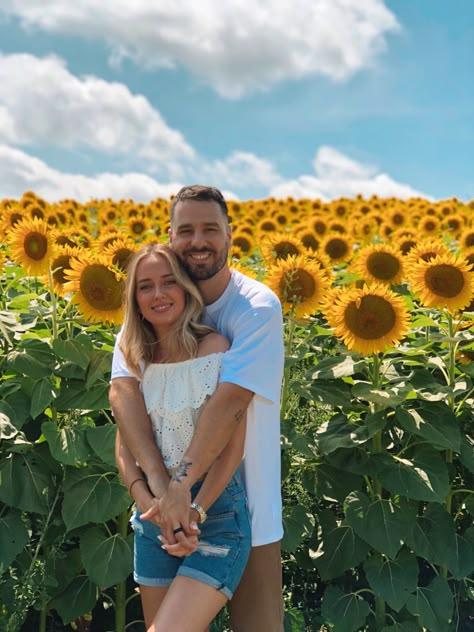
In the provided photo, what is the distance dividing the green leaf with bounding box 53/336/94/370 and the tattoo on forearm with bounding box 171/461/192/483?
1242 mm

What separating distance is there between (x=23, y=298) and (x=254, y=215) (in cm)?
1033

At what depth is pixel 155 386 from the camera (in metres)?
3.21

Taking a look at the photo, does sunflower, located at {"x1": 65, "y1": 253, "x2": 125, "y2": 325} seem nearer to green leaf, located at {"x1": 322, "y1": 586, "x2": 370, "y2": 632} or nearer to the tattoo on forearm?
the tattoo on forearm

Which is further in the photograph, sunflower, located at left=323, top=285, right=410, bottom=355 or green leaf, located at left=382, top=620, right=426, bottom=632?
green leaf, located at left=382, top=620, right=426, bottom=632

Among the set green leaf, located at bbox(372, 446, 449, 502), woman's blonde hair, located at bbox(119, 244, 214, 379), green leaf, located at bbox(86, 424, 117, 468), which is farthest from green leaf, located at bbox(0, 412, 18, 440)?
green leaf, located at bbox(372, 446, 449, 502)

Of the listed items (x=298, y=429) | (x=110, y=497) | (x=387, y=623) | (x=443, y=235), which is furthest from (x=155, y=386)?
(x=443, y=235)

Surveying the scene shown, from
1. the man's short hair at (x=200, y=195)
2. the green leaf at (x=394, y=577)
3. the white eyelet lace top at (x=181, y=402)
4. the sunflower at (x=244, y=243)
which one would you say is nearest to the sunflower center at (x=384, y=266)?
the green leaf at (x=394, y=577)

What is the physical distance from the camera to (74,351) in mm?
4086

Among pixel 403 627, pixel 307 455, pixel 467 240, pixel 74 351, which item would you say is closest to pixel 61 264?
pixel 74 351

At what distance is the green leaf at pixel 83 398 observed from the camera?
4.09 meters

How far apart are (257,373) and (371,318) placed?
1.18 metres

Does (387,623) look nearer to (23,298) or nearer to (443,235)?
(23,298)

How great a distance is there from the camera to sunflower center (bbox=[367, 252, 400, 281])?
5211mm

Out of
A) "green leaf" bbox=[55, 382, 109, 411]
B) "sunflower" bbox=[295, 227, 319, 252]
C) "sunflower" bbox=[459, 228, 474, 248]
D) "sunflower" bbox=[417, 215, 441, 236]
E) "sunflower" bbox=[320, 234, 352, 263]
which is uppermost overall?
"sunflower" bbox=[417, 215, 441, 236]
